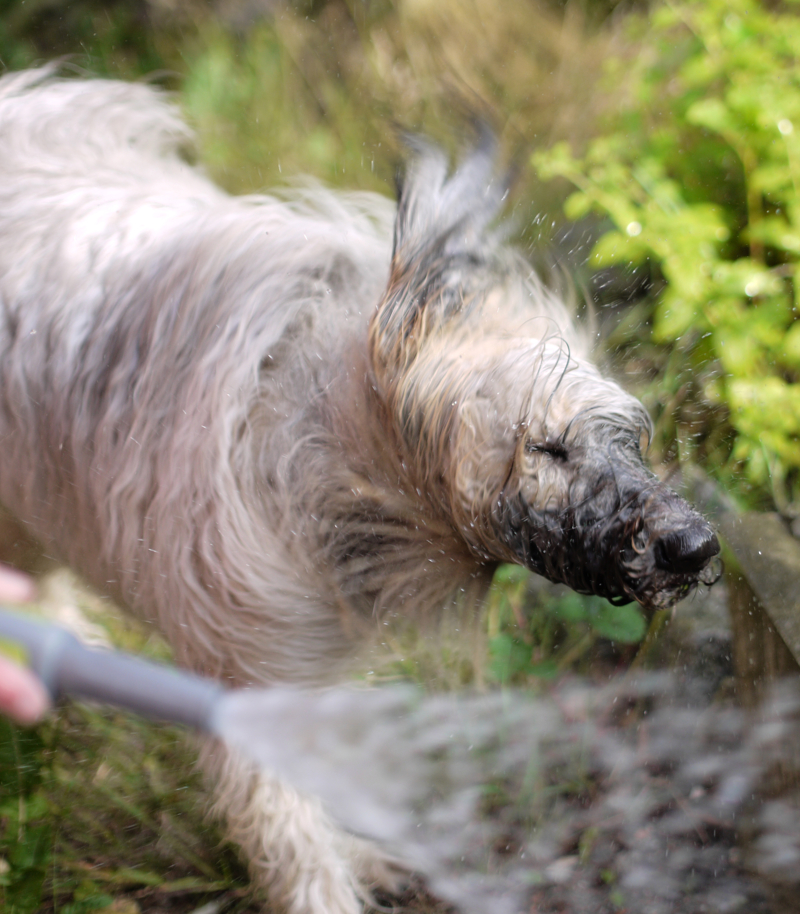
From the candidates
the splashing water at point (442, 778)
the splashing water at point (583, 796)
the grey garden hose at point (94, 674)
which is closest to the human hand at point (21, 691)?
the grey garden hose at point (94, 674)

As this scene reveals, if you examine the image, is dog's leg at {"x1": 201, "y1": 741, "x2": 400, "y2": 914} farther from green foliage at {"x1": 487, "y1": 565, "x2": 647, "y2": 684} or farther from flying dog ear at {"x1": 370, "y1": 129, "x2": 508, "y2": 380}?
flying dog ear at {"x1": 370, "y1": 129, "x2": 508, "y2": 380}

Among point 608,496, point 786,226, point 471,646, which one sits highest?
point 608,496

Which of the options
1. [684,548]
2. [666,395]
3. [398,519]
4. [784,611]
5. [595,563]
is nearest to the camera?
[684,548]

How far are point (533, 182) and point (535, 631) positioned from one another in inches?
72.2

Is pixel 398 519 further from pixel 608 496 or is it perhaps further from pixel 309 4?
pixel 309 4

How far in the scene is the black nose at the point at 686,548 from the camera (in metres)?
1.50

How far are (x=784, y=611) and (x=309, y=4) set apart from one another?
452 centimetres

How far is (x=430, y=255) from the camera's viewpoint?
1.79m

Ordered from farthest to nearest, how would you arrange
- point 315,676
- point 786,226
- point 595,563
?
point 786,226 < point 315,676 < point 595,563

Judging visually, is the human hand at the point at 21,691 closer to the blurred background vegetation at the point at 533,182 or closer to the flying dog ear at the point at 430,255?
the flying dog ear at the point at 430,255

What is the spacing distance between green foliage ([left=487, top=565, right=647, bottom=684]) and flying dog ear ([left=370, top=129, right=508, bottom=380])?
172 cm

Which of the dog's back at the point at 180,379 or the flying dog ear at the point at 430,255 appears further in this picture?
the dog's back at the point at 180,379

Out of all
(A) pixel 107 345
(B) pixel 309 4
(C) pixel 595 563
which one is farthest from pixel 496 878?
(B) pixel 309 4

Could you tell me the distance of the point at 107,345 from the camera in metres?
2.30
